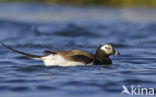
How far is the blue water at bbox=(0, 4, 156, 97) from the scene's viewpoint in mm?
6953

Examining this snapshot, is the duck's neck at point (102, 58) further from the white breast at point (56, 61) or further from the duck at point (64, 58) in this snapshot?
the white breast at point (56, 61)

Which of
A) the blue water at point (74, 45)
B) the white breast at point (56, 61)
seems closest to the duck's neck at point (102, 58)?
the blue water at point (74, 45)

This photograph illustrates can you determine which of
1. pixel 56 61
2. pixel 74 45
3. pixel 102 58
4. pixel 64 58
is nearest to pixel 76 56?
pixel 64 58

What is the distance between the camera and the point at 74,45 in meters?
12.9

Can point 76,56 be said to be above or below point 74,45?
below

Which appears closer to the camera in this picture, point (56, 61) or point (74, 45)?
point (56, 61)

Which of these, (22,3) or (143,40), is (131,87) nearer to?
(143,40)

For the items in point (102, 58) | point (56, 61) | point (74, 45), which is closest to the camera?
point (56, 61)

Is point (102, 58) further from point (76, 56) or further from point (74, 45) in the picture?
point (74, 45)

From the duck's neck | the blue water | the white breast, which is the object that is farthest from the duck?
the duck's neck

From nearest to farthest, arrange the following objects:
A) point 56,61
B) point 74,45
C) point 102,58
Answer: point 56,61 → point 102,58 → point 74,45

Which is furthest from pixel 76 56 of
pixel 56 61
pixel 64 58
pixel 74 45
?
pixel 74 45

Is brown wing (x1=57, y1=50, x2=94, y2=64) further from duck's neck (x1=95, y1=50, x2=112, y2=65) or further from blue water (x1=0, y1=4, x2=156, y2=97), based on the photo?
duck's neck (x1=95, y1=50, x2=112, y2=65)

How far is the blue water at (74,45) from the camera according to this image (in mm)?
6953
